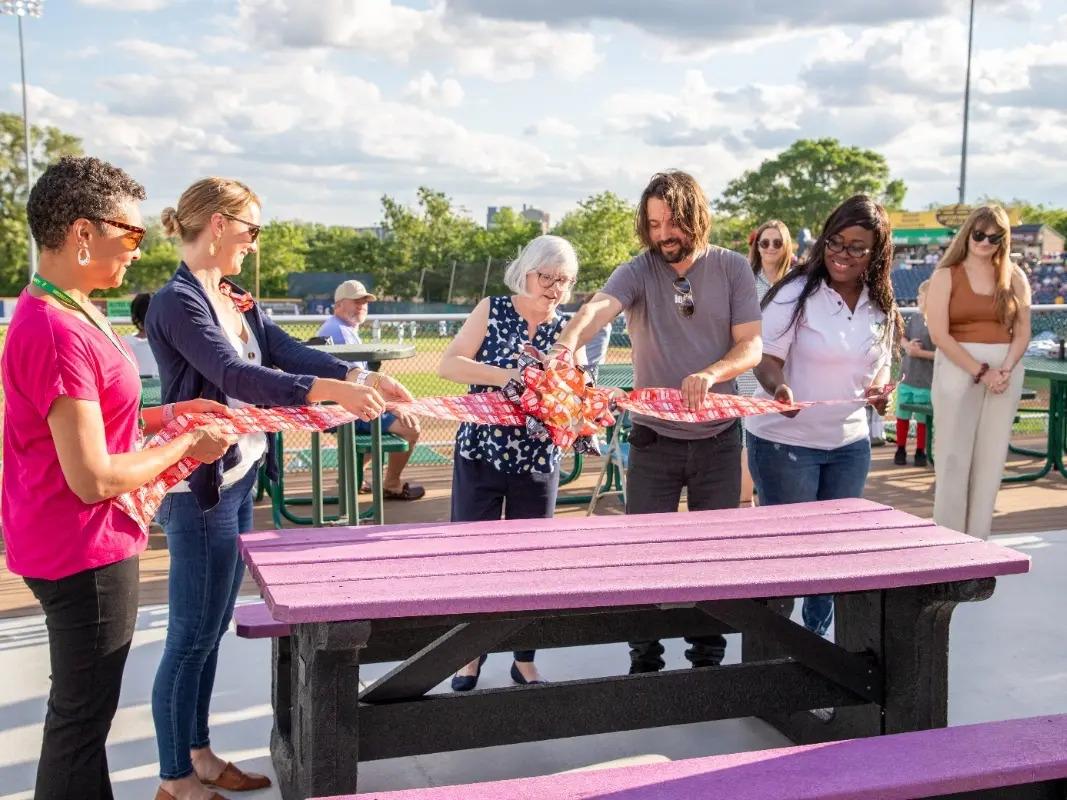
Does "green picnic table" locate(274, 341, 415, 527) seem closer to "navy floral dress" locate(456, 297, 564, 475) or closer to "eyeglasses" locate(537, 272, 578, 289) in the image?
"navy floral dress" locate(456, 297, 564, 475)

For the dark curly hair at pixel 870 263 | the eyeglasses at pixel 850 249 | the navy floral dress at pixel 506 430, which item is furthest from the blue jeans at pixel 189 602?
the eyeglasses at pixel 850 249

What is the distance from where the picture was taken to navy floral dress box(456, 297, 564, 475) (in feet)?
13.6

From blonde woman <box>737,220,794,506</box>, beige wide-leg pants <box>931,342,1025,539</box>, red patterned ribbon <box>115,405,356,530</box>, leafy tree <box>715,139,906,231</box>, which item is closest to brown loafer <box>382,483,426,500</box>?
blonde woman <box>737,220,794,506</box>

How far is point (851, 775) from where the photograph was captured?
2646 mm

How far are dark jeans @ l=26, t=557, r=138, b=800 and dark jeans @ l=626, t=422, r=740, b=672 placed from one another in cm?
199

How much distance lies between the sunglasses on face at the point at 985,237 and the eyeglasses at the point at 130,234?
4443 millimetres

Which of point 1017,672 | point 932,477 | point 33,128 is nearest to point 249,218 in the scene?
point 1017,672

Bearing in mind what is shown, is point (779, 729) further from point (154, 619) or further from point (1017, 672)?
point (154, 619)

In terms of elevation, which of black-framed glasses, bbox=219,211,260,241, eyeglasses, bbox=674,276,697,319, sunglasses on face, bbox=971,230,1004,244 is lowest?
eyeglasses, bbox=674,276,697,319

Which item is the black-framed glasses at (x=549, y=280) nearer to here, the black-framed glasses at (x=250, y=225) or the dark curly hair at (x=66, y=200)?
the black-framed glasses at (x=250, y=225)

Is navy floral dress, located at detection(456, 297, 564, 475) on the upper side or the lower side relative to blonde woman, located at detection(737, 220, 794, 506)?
lower

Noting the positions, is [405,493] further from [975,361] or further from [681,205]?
[681,205]

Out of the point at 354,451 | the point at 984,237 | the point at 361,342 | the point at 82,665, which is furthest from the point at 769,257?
the point at 82,665

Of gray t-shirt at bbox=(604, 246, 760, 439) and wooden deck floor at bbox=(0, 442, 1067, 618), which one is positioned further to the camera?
wooden deck floor at bbox=(0, 442, 1067, 618)
